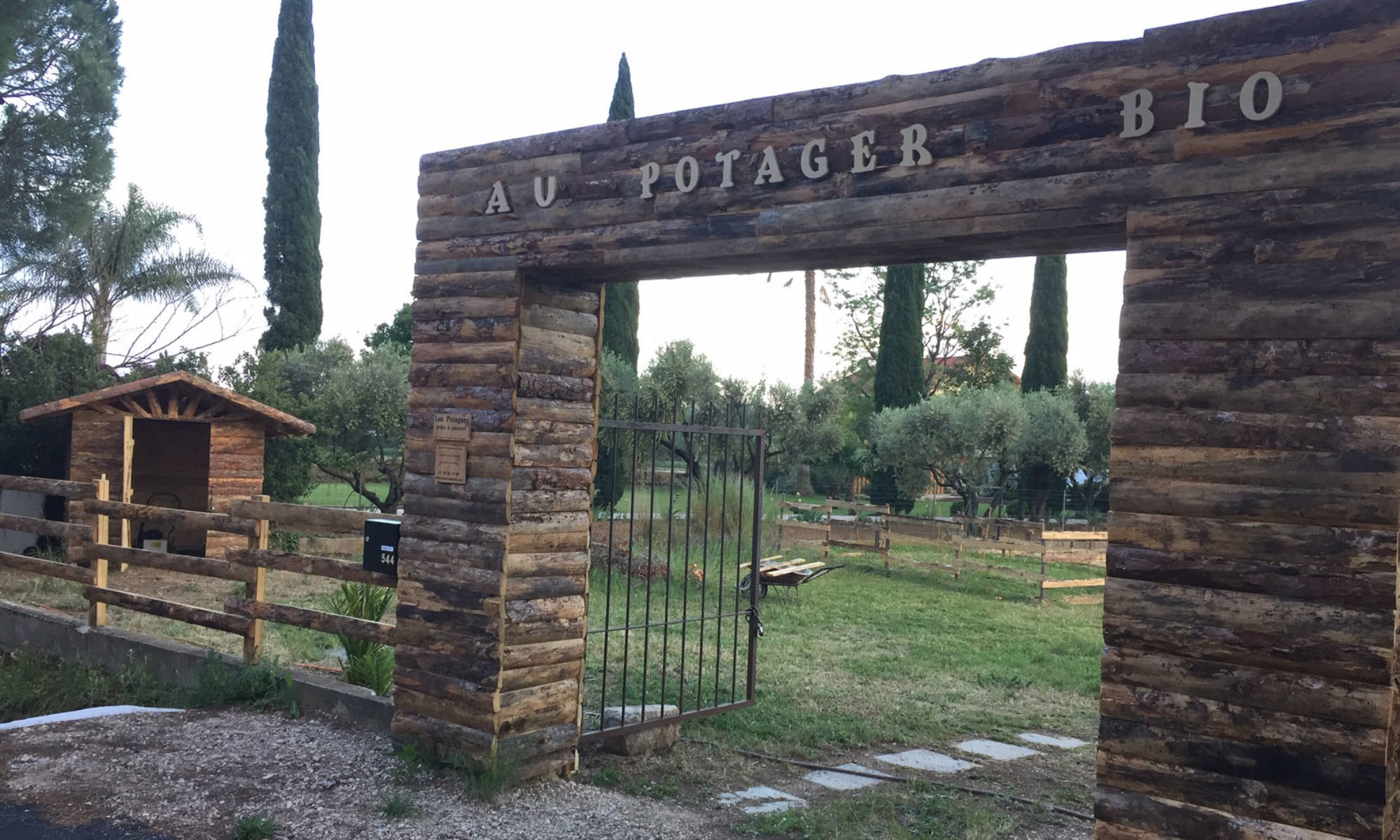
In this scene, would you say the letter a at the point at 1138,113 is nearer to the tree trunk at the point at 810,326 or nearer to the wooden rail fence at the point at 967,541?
the wooden rail fence at the point at 967,541

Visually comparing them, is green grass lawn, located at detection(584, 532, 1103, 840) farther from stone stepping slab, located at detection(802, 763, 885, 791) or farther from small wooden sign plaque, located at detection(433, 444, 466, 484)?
small wooden sign plaque, located at detection(433, 444, 466, 484)

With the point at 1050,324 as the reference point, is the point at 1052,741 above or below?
below

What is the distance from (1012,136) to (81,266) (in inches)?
1077

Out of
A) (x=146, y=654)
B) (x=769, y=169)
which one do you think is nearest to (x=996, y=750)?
(x=769, y=169)

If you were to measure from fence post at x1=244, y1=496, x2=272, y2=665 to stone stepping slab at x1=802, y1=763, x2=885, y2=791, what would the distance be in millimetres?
3773

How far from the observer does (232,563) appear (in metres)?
7.38

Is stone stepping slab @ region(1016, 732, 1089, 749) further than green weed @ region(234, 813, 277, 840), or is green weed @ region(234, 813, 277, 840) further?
stone stepping slab @ region(1016, 732, 1089, 749)

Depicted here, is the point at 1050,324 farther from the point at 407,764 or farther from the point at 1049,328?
the point at 407,764

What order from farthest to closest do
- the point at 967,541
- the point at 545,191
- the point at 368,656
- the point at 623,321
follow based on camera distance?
1. the point at 623,321
2. the point at 967,541
3. the point at 368,656
4. the point at 545,191

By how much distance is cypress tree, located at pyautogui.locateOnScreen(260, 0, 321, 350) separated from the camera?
24656 mm

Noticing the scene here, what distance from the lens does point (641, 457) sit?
1766cm

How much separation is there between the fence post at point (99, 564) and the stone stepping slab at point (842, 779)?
5.59 metres

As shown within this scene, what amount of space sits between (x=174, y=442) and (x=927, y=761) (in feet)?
44.9

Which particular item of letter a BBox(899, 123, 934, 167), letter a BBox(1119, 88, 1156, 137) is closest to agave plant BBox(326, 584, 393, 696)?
letter a BBox(899, 123, 934, 167)
